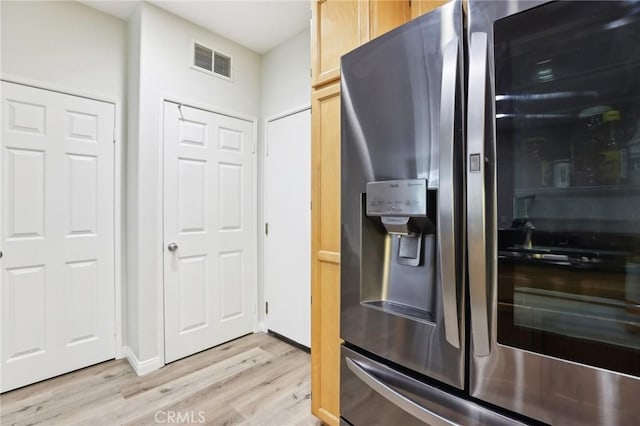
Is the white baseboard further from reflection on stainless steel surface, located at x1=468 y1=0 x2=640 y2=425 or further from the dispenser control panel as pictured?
reflection on stainless steel surface, located at x1=468 y1=0 x2=640 y2=425

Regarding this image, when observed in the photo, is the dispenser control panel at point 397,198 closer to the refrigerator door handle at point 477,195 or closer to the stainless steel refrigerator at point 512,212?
the stainless steel refrigerator at point 512,212

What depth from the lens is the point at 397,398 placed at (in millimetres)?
860

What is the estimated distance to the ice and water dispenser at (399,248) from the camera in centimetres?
83

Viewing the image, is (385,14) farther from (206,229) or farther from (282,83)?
(206,229)

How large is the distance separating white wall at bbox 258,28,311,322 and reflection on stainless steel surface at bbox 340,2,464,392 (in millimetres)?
1746

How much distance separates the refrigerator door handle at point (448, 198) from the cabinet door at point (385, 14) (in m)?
0.63

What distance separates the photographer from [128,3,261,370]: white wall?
2.31 meters

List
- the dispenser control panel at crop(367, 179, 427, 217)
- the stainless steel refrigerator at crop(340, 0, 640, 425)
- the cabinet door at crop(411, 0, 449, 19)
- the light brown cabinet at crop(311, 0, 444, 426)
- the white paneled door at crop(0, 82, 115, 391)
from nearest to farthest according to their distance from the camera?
the stainless steel refrigerator at crop(340, 0, 640, 425), the dispenser control panel at crop(367, 179, 427, 217), the cabinet door at crop(411, 0, 449, 19), the light brown cabinet at crop(311, 0, 444, 426), the white paneled door at crop(0, 82, 115, 391)

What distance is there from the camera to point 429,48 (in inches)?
31.4

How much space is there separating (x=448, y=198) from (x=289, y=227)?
2.18 meters

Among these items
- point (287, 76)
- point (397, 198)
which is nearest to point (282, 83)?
point (287, 76)

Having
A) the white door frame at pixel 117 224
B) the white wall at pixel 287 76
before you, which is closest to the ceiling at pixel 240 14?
the white wall at pixel 287 76

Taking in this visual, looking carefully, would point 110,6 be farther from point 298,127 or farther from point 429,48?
point 429,48

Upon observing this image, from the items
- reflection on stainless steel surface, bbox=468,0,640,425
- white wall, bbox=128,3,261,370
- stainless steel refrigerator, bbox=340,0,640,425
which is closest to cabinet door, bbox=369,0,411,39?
stainless steel refrigerator, bbox=340,0,640,425
